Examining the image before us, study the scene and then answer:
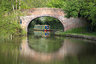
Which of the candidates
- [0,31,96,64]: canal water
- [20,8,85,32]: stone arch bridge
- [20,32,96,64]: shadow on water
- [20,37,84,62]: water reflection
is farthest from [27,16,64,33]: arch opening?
[20,37,84,62]: water reflection

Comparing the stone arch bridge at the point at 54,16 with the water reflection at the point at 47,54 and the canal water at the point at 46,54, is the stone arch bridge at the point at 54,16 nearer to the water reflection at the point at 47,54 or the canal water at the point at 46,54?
the canal water at the point at 46,54

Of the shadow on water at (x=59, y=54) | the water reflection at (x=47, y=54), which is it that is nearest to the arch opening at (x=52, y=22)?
the shadow on water at (x=59, y=54)

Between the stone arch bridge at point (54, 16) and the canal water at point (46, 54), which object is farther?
the stone arch bridge at point (54, 16)

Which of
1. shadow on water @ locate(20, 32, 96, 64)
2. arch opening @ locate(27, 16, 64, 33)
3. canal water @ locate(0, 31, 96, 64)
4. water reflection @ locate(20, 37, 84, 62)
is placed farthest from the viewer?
arch opening @ locate(27, 16, 64, 33)

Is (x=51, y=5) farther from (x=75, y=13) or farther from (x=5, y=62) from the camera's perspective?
(x=5, y=62)

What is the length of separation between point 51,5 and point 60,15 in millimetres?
15853

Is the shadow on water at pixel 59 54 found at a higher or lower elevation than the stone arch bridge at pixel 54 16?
lower

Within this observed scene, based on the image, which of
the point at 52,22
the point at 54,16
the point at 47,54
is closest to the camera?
the point at 47,54

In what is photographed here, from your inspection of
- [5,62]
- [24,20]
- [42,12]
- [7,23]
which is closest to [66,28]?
[42,12]

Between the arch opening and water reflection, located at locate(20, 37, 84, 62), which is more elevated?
the arch opening

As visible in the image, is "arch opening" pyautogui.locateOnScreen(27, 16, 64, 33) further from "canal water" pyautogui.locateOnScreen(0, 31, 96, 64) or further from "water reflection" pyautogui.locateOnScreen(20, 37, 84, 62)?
"water reflection" pyautogui.locateOnScreen(20, 37, 84, 62)

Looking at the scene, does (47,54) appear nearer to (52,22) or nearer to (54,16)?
(54,16)

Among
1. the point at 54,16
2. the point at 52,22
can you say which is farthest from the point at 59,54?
the point at 52,22

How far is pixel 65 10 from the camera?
28.1 meters
